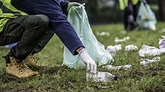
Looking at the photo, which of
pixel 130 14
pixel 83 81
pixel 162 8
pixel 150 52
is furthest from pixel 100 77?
pixel 162 8

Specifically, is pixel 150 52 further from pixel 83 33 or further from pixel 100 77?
pixel 100 77

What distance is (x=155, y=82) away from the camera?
256 centimetres

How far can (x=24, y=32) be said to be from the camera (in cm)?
291

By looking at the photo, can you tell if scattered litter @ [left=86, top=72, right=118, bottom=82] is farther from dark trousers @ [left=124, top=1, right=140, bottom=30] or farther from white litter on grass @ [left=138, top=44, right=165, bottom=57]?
dark trousers @ [left=124, top=1, right=140, bottom=30]

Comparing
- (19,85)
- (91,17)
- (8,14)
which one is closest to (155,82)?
(19,85)

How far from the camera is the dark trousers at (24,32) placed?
2.85 m

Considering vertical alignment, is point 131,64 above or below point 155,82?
below

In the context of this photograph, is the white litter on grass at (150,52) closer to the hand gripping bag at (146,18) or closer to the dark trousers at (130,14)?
the hand gripping bag at (146,18)

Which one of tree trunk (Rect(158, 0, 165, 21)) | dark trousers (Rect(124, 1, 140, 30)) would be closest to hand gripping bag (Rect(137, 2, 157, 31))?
dark trousers (Rect(124, 1, 140, 30))

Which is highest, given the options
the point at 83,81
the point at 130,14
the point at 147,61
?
the point at 83,81

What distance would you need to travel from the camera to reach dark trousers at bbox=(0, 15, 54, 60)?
2.85 m

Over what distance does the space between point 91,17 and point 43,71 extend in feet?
40.8

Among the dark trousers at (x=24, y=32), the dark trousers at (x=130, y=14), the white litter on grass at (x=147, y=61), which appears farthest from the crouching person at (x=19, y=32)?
the dark trousers at (x=130, y=14)

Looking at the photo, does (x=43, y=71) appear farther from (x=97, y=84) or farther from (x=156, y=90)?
(x=156, y=90)
